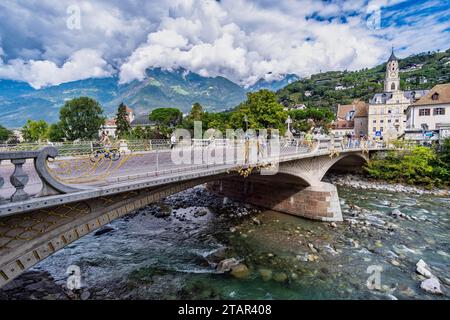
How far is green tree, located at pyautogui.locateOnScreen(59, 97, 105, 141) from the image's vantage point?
43.8m

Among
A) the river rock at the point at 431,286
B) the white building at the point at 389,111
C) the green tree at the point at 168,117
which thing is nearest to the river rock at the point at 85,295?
the river rock at the point at 431,286

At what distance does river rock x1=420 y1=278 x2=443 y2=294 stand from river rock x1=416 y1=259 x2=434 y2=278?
0.46m

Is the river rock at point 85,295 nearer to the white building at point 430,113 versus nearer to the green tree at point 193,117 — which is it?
the white building at point 430,113

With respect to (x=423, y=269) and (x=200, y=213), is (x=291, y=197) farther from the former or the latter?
(x=423, y=269)

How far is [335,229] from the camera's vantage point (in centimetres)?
1447

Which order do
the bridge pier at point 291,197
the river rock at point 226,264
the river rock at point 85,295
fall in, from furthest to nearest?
the bridge pier at point 291,197
the river rock at point 226,264
the river rock at point 85,295

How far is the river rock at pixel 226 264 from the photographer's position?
10336 millimetres

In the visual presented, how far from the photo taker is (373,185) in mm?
26156

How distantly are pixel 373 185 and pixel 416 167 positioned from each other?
4.73 m

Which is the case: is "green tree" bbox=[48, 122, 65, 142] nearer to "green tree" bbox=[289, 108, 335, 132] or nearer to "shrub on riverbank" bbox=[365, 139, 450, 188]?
"shrub on riverbank" bbox=[365, 139, 450, 188]

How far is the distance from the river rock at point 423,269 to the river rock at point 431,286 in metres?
0.46

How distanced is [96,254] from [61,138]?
42.3 meters

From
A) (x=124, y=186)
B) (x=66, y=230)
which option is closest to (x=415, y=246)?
(x=124, y=186)

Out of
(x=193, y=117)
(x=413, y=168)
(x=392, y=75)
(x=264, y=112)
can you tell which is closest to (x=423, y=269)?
(x=413, y=168)
